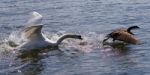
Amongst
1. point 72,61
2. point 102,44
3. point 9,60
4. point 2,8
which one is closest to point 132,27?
point 102,44

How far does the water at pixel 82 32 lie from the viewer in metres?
12.7

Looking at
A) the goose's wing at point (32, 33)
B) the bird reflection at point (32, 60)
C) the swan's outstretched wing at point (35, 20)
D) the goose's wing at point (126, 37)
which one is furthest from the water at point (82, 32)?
the swan's outstretched wing at point (35, 20)

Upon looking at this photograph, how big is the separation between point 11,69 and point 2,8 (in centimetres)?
721

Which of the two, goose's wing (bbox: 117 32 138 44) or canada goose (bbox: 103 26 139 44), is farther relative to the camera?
canada goose (bbox: 103 26 139 44)

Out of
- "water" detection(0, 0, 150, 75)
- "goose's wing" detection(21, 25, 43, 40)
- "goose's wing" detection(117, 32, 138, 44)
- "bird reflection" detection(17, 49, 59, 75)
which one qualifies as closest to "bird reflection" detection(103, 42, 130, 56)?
"water" detection(0, 0, 150, 75)

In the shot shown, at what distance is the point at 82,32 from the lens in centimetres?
1636

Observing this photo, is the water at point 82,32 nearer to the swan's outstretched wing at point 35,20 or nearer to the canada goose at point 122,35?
the canada goose at point 122,35

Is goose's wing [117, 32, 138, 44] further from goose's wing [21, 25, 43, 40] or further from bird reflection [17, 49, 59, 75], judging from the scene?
goose's wing [21, 25, 43, 40]

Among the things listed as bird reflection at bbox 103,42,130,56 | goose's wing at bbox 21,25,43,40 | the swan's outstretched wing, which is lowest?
bird reflection at bbox 103,42,130,56

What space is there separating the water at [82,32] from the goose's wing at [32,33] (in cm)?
67

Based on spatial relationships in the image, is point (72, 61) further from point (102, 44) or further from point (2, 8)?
point (2, 8)

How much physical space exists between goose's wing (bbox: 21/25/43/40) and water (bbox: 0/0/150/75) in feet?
2.21

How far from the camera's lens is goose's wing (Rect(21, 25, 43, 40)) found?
14.6 metres

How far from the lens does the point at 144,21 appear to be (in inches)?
666
